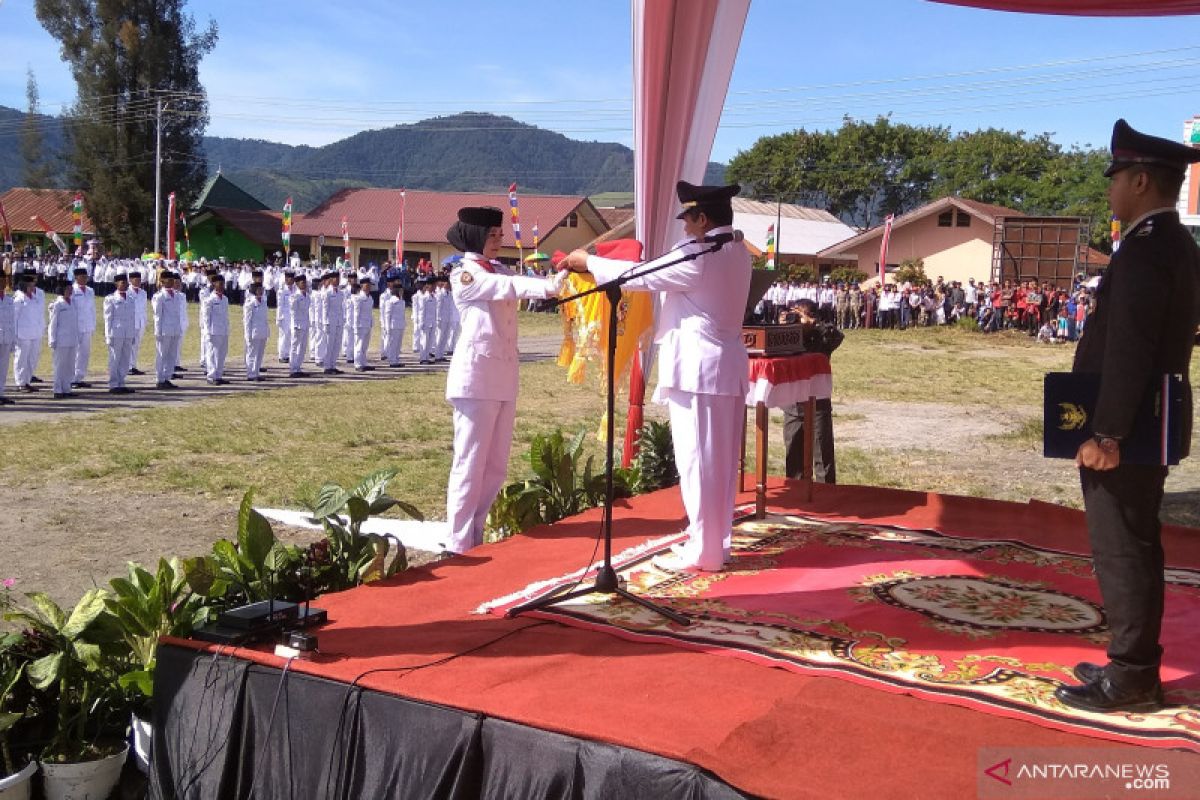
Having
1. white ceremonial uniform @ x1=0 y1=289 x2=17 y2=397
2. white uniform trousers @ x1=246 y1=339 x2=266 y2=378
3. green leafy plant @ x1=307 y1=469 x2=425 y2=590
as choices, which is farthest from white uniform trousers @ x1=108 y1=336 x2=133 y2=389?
green leafy plant @ x1=307 y1=469 x2=425 y2=590

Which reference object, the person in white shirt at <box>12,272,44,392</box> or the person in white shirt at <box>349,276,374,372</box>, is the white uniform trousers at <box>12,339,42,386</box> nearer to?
the person in white shirt at <box>12,272,44,392</box>

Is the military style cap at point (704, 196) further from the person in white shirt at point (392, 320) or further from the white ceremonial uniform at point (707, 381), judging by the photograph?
the person in white shirt at point (392, 320)

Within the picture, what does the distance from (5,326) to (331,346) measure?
549 centimetres

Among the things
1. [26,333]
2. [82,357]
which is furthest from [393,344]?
[26,333]

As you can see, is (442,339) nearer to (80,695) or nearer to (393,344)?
(393,344)

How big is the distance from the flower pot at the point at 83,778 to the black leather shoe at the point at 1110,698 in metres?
3.00

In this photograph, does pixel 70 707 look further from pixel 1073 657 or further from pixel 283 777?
pixel 1073 657

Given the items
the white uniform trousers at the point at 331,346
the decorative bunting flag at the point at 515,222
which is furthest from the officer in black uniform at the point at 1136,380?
the white uniform trousers at the point at 331,346

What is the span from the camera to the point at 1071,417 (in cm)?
329

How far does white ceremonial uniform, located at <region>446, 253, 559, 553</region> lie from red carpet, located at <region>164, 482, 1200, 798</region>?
0.74 meters

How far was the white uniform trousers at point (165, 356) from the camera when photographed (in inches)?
573

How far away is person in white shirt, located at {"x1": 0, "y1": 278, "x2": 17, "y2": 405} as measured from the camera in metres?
12.9

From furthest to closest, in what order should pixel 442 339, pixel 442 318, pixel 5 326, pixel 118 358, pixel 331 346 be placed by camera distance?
pixel 442 339 < pixel 442 318 < pixel 331 346 < pixel 118 358 < pixel 5 326

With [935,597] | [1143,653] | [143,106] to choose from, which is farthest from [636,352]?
[143,106]
